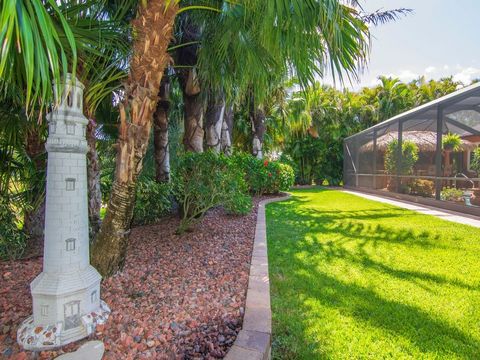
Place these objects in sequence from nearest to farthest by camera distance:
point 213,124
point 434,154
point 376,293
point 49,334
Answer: point 49,334
point 376,293
point 213,124
point 434,154

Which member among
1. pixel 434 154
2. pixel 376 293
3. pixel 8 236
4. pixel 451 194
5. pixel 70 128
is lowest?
pixel 376 293

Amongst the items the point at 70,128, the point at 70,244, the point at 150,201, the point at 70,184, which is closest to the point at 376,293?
the point at 70,244

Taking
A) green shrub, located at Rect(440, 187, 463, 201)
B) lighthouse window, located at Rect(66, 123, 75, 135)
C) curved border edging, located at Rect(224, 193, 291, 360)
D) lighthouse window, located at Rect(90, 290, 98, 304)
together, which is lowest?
curved border edging, located at Rect(224, 193, 291, 360)

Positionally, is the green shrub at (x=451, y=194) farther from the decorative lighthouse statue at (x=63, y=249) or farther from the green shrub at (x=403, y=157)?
the decorative lighthouse statue at (x=63, y=249)

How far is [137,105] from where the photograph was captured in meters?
2.43

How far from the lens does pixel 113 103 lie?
14.1 feet

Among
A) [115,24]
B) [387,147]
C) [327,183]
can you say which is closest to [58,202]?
[115,24]

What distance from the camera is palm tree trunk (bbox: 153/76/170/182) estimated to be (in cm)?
515

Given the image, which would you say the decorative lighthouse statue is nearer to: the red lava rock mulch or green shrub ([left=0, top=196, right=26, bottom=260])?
the red lava rock mulch

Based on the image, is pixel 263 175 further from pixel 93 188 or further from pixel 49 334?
pixel 49 334

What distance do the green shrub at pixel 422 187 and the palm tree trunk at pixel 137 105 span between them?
899 centimetres

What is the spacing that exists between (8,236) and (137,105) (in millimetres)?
2645

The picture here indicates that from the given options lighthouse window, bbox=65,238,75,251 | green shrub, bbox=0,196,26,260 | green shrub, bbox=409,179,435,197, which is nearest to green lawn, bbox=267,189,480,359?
lighthouse window, bbox=65,238,75,251

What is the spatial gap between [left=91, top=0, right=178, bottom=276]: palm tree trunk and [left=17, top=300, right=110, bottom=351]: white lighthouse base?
0.85 metres
